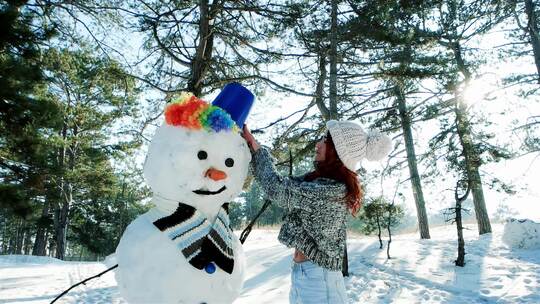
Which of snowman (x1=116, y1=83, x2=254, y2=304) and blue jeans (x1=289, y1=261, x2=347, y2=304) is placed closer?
snowman (x1=116, y1=83, x2=254, y2=304)

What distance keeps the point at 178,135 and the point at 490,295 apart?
5635 mm

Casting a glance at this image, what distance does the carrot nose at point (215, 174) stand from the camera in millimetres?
1802

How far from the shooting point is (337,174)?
2.16 metres

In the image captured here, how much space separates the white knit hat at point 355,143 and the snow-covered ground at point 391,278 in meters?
3.50

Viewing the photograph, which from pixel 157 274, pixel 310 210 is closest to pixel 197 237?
pixel 157 274

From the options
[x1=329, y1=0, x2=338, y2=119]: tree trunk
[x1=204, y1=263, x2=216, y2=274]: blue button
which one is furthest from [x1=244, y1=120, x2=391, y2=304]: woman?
[x1=329, y1=0, x2=338, y2=119]: tree trunk

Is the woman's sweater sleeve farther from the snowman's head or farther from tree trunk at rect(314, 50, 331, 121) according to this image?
tree trunk at rect(314, 50, 331, 121)

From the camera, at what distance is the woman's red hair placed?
2148mm

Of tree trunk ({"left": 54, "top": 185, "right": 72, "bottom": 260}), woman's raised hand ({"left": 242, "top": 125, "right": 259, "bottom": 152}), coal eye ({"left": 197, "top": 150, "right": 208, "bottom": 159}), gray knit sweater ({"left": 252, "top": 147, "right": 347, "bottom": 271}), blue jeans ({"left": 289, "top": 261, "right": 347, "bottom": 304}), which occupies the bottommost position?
tree trunk ({"left": 54, "top": 185, "right": 72, "bottom": 260})

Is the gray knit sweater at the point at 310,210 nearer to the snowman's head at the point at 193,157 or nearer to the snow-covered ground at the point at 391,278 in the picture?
the snowman's head at the point at 193,157

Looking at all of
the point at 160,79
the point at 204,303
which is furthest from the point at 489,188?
the point at 204,303

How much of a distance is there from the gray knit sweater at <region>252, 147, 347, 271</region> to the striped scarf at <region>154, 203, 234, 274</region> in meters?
0.32

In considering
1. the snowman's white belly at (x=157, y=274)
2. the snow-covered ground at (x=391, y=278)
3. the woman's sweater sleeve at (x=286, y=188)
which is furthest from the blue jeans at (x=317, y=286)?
the snow-covered ground at (x=391, y=278)

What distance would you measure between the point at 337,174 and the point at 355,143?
0.20 m
